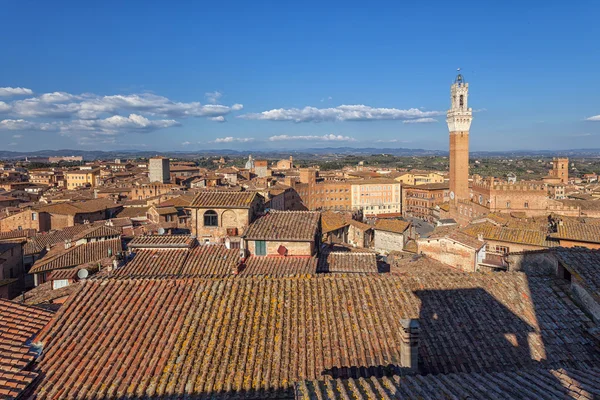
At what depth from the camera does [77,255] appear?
89.2 ft

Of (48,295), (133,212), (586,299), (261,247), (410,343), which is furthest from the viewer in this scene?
(133,212)

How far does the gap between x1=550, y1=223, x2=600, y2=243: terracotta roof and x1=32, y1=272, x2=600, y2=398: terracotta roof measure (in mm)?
18027

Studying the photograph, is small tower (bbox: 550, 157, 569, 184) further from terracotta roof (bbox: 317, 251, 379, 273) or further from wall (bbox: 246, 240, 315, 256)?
wall (bbox: 246, 240, 315, 256)

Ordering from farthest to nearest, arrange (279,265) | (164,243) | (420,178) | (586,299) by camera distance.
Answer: (420,178), (164,243), (279,265), (586,299)

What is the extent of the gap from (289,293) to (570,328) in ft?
20.0

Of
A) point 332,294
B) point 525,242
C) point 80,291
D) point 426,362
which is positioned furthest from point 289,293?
point 525,242

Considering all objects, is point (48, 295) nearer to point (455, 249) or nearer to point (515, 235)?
point (455, 249)

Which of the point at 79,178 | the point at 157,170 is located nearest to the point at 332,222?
the point at 157,170

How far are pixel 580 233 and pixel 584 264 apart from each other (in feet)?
60.3

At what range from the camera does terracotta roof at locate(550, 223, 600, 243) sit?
25.2m

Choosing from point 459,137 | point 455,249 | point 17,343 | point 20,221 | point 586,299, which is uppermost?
point 459,137

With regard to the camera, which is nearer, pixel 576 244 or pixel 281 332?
pixel 281 332

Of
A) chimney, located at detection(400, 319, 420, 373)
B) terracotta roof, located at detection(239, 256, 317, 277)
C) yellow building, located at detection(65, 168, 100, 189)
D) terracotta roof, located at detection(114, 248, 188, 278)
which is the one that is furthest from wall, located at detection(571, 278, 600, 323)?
yellow building, located at detection(65, 168, 100, 189)

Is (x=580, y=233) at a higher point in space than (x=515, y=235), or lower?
higher
